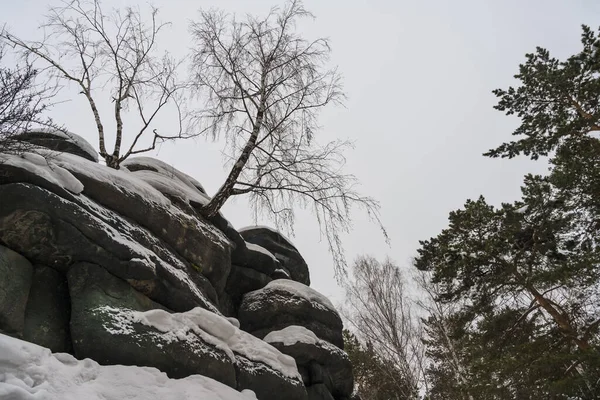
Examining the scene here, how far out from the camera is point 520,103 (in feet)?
36.5

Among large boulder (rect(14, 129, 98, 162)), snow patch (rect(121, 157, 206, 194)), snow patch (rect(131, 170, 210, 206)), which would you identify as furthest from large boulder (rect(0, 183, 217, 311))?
snow patch (rect(121, 157, 206, 194))

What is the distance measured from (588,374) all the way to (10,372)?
9784 millimetres

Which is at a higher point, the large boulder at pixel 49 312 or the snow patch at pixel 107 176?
the snow patch at pixel 107 176

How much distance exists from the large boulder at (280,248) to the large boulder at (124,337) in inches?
268

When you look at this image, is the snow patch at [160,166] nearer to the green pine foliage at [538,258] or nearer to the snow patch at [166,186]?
the snow patch at [166,186]

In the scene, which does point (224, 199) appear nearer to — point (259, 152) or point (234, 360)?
Result: point (259, 152)

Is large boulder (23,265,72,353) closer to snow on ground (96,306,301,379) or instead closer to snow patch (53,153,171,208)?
snow on ground (96,306,301,379)

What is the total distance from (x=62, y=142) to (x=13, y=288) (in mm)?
3999

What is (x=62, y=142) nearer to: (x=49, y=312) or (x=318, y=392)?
(x=49, y=312)

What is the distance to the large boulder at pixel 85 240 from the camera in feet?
13.5

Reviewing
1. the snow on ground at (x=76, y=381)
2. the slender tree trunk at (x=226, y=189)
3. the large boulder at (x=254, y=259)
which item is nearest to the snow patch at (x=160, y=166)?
the slender tree trunk at (x=226, y=189)

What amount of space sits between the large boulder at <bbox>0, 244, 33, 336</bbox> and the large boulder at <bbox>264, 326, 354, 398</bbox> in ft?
13.8

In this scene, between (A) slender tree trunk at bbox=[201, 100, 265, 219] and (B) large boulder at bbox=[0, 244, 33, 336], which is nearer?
(B) large boulder at bbox=[0, 244, 33, 336]

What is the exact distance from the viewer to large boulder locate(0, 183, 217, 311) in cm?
411
